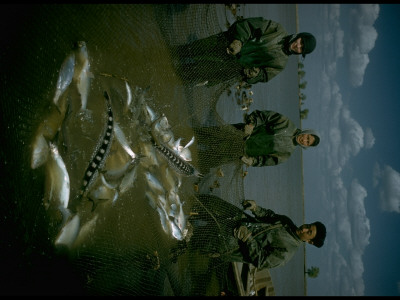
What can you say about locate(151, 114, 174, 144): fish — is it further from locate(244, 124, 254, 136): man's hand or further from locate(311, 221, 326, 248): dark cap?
locate(311, 221, 326, 248): dark cap

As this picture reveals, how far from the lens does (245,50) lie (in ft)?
16.6

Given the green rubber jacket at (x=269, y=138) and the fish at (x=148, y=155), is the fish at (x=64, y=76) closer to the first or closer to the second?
the fish at (x=148, y=155)

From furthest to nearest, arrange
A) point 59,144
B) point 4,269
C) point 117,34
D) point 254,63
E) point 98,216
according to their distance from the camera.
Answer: point 254,63
point 117,34
point 98,216
point 59,144
point 4,269

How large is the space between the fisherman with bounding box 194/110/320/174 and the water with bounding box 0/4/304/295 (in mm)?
478

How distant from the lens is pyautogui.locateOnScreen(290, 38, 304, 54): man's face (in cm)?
486

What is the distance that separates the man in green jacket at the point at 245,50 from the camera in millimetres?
4863

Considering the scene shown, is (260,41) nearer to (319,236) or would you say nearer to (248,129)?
(248,129)

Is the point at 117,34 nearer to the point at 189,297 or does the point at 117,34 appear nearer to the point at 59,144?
the point at 59,144

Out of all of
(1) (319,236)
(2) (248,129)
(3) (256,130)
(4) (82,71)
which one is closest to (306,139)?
(3) (256,130)

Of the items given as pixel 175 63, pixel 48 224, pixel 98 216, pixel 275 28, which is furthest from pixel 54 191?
pixel 275 28

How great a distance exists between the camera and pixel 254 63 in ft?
17.1

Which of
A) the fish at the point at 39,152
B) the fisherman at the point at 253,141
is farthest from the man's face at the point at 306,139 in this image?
the fish at the point at 39,152

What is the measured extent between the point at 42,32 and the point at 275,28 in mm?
3867

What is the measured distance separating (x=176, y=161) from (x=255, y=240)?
1.96 metres
